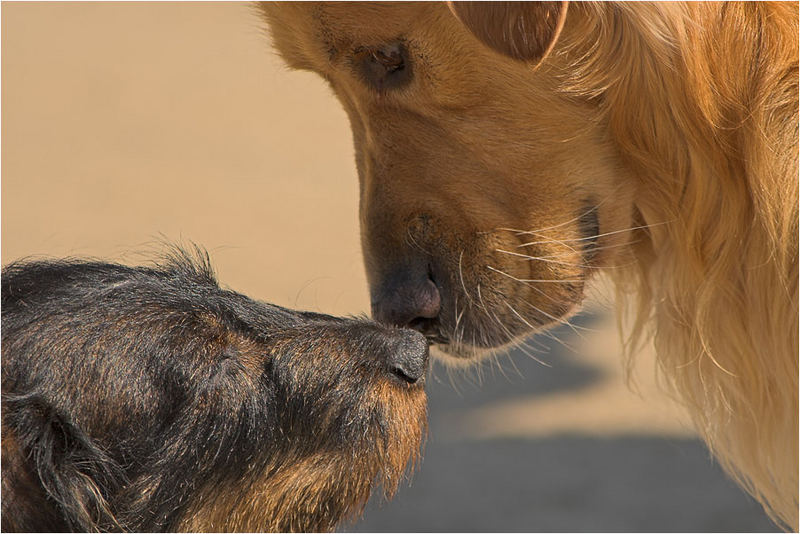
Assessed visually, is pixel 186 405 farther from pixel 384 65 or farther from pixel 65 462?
pixel 384 65

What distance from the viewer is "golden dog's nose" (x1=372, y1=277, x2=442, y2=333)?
318 centimetres

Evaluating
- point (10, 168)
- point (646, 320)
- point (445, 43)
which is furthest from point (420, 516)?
point (10, 168)

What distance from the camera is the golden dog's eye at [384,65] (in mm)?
2996

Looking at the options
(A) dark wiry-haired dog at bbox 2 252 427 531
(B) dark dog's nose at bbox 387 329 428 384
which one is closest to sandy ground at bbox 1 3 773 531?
(A) dark wiry-haired dog at bbox 2 252 427 531

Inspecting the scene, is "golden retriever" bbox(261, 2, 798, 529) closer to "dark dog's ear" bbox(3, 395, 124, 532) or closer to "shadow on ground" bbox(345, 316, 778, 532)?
"dark dog's ear" bbox(3, 395, 124, 532)

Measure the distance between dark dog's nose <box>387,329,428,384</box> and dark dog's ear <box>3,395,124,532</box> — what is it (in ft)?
2.45

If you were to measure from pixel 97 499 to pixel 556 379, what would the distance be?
5.75 metres

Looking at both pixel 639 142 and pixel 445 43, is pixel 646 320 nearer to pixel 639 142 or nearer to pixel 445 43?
pixel 639 142

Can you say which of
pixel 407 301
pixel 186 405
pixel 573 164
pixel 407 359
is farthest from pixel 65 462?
pixel 573 164

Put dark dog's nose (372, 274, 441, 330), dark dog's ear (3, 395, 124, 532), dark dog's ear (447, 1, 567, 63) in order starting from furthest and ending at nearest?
1. dark dog's nose (372, 274, 441, 330)
2. dark dog's ear (447, 1, 567, 63)
3. dark dog's ear (3, 395, 124, 532)

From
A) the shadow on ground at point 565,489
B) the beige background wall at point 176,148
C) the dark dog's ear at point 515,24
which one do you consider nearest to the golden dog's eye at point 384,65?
the dark dog's ear at point 515,24

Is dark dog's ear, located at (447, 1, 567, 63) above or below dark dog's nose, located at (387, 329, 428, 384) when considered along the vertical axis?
above

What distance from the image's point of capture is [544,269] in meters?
3.24

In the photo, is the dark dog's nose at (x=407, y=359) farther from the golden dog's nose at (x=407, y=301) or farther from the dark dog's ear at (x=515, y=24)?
the dark dog's ear at (x=515, y=24)
